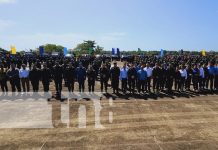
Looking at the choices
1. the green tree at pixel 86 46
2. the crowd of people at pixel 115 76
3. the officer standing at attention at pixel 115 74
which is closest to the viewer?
the crowd of people at pixel 115 76

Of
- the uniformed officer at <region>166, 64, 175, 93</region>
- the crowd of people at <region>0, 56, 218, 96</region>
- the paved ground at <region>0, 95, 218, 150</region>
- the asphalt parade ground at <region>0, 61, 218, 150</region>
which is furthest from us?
the uniformed officer at <region>166, 64, 175, 93</region>

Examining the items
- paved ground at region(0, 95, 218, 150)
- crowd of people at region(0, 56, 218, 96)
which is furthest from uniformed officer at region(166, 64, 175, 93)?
paved ground at region(0, 95, 218, 150)

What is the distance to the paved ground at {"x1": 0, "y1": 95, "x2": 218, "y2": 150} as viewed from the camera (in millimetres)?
9172

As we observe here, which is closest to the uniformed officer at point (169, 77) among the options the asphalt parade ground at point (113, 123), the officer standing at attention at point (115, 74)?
the asphalt parade ground at point (113, 123)

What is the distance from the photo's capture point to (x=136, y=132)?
406 inches

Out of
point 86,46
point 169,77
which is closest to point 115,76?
point 169,77

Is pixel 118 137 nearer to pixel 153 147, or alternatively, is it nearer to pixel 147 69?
pixel 153 147

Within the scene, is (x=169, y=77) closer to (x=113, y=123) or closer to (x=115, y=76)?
(x=115, y=76)

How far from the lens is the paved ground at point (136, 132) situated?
361 inches

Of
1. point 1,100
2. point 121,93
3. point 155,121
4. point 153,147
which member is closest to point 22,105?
point 1,100

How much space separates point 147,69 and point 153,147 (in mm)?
9252

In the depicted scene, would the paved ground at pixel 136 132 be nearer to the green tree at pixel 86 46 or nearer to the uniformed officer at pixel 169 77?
the uniformed officer at pixel 169 77

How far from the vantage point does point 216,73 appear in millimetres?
18516

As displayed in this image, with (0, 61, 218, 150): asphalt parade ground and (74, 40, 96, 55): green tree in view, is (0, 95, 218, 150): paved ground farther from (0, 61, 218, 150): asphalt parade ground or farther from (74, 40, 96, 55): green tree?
(74, 40, 96, 55): green tree
